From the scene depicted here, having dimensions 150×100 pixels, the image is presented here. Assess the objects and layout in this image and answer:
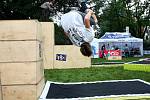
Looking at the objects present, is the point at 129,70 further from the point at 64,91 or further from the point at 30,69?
the point at 30,69

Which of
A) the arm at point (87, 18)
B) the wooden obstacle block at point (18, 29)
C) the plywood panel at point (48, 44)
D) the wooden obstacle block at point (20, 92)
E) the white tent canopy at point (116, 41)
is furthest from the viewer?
the white tent canopy at point (116, 41)

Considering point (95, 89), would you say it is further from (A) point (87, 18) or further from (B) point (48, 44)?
(B) point (48, 44)

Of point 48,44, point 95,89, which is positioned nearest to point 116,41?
point 48,44

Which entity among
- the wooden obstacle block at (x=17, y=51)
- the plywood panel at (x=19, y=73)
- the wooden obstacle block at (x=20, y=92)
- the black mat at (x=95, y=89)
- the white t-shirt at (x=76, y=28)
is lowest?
the black mat at (x=95, y=89)

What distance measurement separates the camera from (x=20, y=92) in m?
10.5

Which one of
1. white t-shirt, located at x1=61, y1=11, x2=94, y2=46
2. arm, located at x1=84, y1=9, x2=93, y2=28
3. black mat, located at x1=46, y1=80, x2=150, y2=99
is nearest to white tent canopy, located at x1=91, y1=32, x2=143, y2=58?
black mat, located at x1=46, y1=80, x2=150, y2=99

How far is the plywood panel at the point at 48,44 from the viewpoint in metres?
21.4

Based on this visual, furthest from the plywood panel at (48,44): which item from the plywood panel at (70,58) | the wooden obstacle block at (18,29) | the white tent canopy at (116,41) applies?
the white tent canopy at (116,41)

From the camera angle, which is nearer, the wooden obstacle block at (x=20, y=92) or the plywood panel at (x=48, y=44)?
the wooden obstacle block at (x=20, y=92)

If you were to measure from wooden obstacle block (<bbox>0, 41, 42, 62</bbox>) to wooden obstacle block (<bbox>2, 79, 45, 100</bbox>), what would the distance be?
0.78m

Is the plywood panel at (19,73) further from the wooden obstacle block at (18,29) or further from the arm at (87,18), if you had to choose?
the arm at (87,18)

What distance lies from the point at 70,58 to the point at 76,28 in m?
17.5

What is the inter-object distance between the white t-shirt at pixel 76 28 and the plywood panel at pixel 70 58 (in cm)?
1669

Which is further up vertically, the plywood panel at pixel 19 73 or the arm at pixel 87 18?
the arm at pixel 87 18
